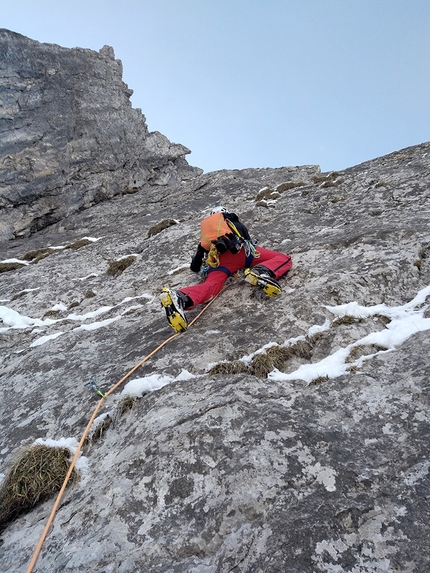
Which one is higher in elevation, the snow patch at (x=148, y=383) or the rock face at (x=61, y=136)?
the rock face at (x=61, y=136)

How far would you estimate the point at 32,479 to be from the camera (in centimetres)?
470

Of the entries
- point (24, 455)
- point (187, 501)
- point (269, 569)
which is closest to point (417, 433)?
point (269, 569)

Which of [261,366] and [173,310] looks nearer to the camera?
[261,366]

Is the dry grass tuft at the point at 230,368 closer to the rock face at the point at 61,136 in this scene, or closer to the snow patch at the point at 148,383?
the snow patch at the point at 148,383

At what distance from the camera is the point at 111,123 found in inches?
1321

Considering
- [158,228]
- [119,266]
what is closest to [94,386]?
[119,266]

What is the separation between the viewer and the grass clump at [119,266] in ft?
45.0

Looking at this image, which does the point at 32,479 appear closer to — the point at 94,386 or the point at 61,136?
the point at 94,386

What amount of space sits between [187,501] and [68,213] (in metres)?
27.9

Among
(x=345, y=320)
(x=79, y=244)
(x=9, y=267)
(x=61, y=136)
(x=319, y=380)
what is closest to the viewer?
(x=319, y=380)

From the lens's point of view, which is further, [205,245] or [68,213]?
[68,213]

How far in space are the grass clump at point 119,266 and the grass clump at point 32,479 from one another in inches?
355

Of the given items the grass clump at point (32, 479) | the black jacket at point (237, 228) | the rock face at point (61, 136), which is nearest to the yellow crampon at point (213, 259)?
the black jacket at point (237, 228)

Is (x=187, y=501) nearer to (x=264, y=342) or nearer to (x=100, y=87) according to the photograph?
(x=264, y=342)
